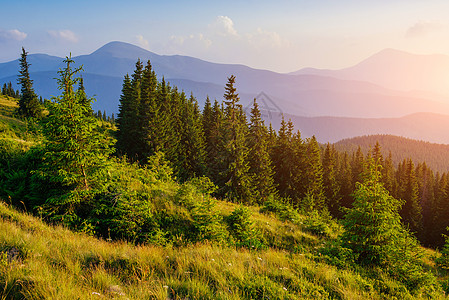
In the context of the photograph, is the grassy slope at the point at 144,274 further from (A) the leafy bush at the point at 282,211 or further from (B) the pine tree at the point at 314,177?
(B) the pine tree at the point at 314,177

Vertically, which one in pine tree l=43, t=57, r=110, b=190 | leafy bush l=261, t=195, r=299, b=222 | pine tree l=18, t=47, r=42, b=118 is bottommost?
leafy bush l=261, t=195, r=299, b=222

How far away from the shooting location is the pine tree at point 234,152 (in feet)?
96.5

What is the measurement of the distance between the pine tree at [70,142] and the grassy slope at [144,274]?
5.50 feet

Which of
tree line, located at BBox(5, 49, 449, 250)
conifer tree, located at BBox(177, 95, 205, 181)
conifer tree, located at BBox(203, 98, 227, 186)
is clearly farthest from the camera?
conifer tree, located at BBox(177, 95, 205, 181)

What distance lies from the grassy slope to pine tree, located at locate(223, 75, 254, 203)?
77.3 feet

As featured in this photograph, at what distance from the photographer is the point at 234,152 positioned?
30078mm

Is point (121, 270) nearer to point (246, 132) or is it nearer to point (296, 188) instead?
point (246, 132)

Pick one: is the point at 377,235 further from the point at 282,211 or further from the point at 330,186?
the point at 330,186

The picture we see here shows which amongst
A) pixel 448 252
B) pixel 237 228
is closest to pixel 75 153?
pixel 237 228

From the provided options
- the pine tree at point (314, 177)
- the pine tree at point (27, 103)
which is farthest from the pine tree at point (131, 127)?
the pine tree at point (314, 177)

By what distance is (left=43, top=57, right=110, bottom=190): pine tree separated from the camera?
7.49m

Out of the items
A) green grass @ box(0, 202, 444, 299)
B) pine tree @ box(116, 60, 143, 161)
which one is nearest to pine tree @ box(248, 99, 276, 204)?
pine tree @ box(116, 60, 143, 161)

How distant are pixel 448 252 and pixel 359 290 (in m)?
12.8

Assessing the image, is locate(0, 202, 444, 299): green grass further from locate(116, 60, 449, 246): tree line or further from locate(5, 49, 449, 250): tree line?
locate(116, 60, 449, 246): tree line
